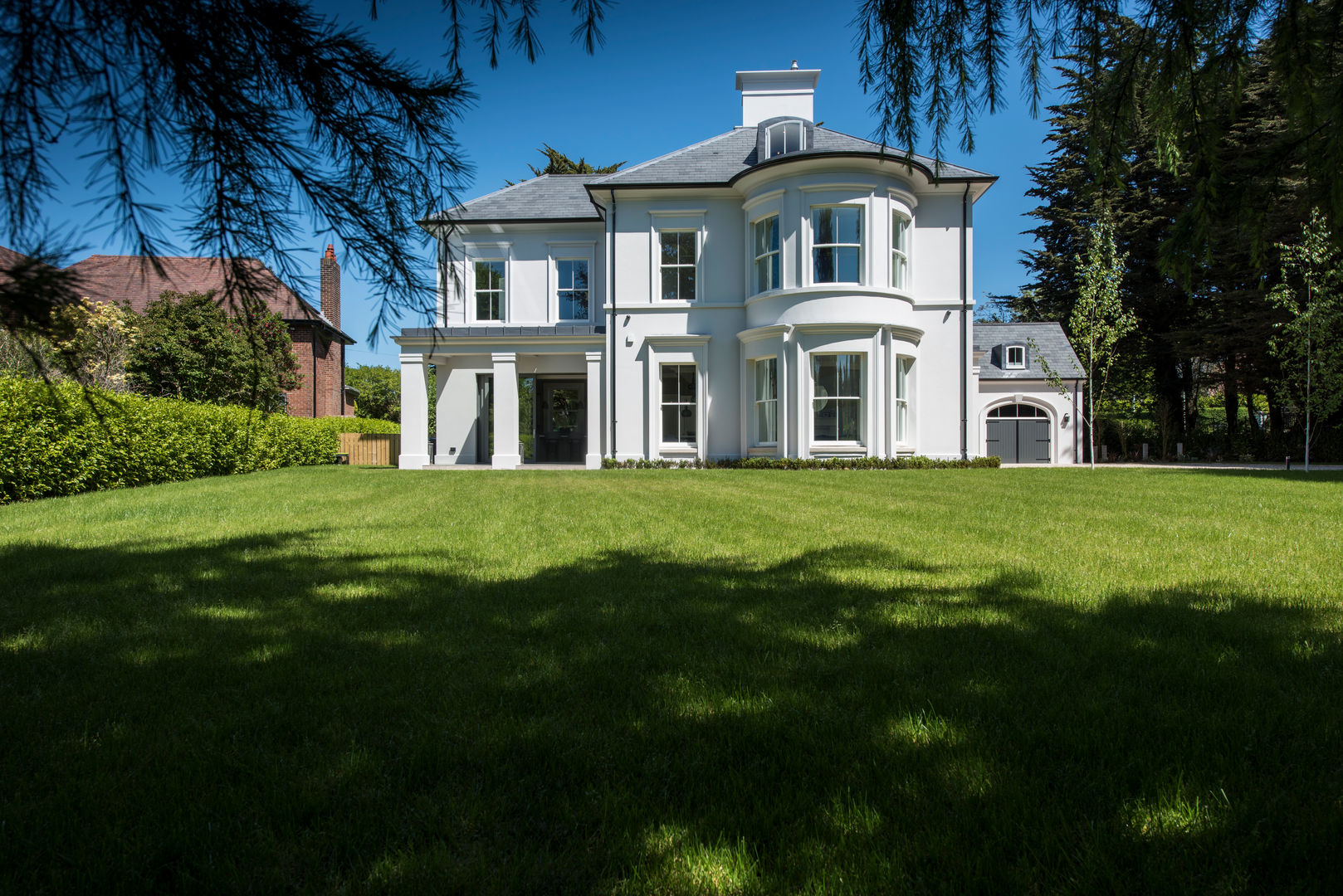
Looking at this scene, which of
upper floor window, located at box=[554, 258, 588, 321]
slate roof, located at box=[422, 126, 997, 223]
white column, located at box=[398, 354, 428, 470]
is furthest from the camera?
upper floor window, located at box=[554, 258, 588, 321]

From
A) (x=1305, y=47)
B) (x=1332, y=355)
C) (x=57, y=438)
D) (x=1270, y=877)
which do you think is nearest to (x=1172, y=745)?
(x=1270, y=877)

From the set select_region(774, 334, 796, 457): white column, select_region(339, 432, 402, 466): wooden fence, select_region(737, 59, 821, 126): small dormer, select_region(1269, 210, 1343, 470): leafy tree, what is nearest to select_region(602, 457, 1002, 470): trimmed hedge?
select_region(774, 334, 796, 457): white column

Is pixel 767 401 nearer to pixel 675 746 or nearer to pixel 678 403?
pixel 678 403

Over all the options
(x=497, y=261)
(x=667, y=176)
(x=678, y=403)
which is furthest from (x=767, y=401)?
(x=497, y=261)

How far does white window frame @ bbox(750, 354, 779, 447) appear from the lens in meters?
17.5

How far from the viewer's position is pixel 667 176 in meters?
18.6

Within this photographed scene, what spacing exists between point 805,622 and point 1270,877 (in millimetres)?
2020

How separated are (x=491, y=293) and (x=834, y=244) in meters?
9.83

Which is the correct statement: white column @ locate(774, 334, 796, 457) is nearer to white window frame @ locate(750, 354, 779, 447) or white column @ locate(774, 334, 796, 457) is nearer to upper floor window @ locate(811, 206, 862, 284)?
white window frame @ locate(750, 354, 779, 447)

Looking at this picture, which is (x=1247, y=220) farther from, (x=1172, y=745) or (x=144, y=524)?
(x=144, y=524)

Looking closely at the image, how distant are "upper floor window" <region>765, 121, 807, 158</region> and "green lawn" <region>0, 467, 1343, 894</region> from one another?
1538 cm

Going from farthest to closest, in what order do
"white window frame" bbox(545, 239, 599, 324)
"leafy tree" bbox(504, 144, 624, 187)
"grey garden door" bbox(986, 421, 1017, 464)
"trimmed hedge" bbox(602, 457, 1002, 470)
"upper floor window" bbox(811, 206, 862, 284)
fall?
"leafy tree" bbox(504, 144, 624, 187)
"grey garden door" bbox(986, 421, 1017, 464)
"white window frame" bbox(545, 239, 599, 324)
"upper floor window" bbox(811, 206, 862, 284)
"trimmed hedge" bbox(602, 457, 1002, 470)

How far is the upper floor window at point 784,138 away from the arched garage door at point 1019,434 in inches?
532

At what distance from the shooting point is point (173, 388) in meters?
20.4
